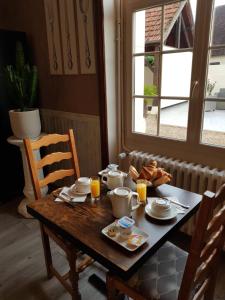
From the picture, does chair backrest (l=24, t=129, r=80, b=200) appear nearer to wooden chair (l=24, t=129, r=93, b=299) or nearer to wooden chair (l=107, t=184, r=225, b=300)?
wooden chair (l=24, t=129, r=93, b=299)

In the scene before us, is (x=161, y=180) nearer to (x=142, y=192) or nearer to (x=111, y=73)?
(x=142, y=192)

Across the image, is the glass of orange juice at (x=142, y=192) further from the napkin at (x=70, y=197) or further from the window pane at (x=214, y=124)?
the window pane at (x=214, y=124)

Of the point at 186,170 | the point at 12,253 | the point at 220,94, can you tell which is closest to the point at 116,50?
the point at 220,94

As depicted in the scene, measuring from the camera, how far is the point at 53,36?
228cm

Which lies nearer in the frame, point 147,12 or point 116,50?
point 147,12

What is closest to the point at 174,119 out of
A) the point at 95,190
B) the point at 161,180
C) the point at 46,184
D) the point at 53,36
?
the point at 161,180

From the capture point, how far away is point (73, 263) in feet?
4.13

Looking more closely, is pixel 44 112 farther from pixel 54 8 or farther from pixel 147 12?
pixel 147 12

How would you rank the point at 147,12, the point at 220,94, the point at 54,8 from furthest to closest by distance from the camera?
the point at 54,8
the point at 147,12
the point at 220,94

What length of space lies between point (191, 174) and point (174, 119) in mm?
481

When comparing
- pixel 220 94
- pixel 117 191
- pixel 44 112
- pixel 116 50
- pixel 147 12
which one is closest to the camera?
pixel 117 191

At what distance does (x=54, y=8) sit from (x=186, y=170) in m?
1.90

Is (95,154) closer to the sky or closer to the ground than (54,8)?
closer to the ground

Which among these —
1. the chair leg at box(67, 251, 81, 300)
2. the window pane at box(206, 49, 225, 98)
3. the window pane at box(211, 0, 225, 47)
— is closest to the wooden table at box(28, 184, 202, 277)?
the chair leg at box(67, 251, 81, 300)
